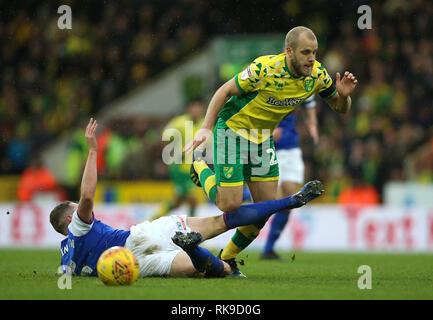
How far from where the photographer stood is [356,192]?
14164mm

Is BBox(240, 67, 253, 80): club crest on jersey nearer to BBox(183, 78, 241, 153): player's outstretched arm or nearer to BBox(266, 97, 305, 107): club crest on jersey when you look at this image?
Answer: BBox(183, 78, 241, 153): player's outstretched arm

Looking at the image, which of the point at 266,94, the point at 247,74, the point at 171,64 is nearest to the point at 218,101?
the point at 247,74

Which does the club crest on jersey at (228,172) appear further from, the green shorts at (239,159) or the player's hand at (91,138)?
the player's hand at (91,138)

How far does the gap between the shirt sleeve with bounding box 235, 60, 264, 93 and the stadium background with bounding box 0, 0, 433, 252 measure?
21.2 feet

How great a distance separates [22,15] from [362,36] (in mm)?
9387

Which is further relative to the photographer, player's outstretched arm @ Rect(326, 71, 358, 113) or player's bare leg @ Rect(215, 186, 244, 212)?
player's outstretched arm @ Rect(326, 71, 358, 113)

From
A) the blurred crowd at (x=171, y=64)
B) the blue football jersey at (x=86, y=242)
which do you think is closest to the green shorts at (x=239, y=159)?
the blue football jersey at (x=86, y=242)

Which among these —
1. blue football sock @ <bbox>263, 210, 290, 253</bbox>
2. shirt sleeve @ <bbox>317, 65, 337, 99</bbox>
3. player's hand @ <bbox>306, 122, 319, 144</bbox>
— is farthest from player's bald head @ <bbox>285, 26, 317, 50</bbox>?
blue football sock @ <bbox>263, 210, 290, 253</bbox>

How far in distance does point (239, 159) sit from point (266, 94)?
0.66 meters

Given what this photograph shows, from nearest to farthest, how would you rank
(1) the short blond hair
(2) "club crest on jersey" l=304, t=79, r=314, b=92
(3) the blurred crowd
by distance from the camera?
(1) the short blond hair → (2) "club crest on jersey" l=304, t=79, r=314, b=92 → (3) the blurred crowd

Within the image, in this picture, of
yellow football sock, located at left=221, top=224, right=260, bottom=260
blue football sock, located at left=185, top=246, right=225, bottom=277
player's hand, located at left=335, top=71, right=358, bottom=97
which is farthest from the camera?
yellow football sock, located at left=221, top=224, right=260, bottom=260

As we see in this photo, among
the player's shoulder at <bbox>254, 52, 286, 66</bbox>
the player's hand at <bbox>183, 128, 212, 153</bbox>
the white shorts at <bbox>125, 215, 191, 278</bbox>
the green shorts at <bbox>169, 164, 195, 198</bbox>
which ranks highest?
the player's shoulder at <bbox>254, 52, 286, 66</bbox>

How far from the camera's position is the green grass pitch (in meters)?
5.38

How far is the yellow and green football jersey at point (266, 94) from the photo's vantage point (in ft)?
22.0
